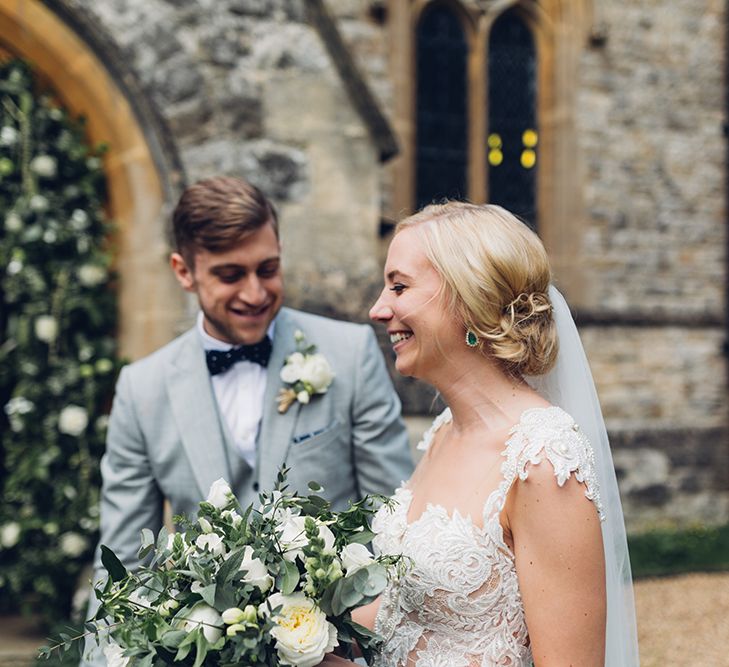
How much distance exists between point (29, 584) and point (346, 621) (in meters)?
3.82

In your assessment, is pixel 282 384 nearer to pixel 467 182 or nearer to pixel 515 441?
pixel 515 441

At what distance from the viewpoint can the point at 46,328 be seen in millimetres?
4875

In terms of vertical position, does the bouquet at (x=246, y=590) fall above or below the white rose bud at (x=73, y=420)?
above

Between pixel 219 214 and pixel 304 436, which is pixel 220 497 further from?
pixel 219 214

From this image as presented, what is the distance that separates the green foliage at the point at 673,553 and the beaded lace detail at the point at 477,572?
5507 mm

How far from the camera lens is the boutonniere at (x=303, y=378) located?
115 inches

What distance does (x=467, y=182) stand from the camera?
8.70 metres

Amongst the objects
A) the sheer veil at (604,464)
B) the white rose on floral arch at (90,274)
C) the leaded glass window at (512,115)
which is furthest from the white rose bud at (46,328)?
the leaded glass window at (512,115)

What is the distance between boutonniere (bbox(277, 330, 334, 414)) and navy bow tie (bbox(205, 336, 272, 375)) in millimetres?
125

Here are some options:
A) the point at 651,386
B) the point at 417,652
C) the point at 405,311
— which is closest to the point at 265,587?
the point at 417,652

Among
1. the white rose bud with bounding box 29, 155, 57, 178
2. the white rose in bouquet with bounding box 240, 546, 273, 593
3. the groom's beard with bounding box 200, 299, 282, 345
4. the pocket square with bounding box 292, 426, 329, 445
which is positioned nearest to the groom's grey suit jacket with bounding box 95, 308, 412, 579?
the pocket square with bounding box 292, 426, 329, 445

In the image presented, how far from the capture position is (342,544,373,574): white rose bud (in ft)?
5.90

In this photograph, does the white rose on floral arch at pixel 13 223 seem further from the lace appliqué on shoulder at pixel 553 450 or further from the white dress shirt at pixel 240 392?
the lace appliqué on shoulder at pixel 553 450

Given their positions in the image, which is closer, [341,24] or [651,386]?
[341,24]
